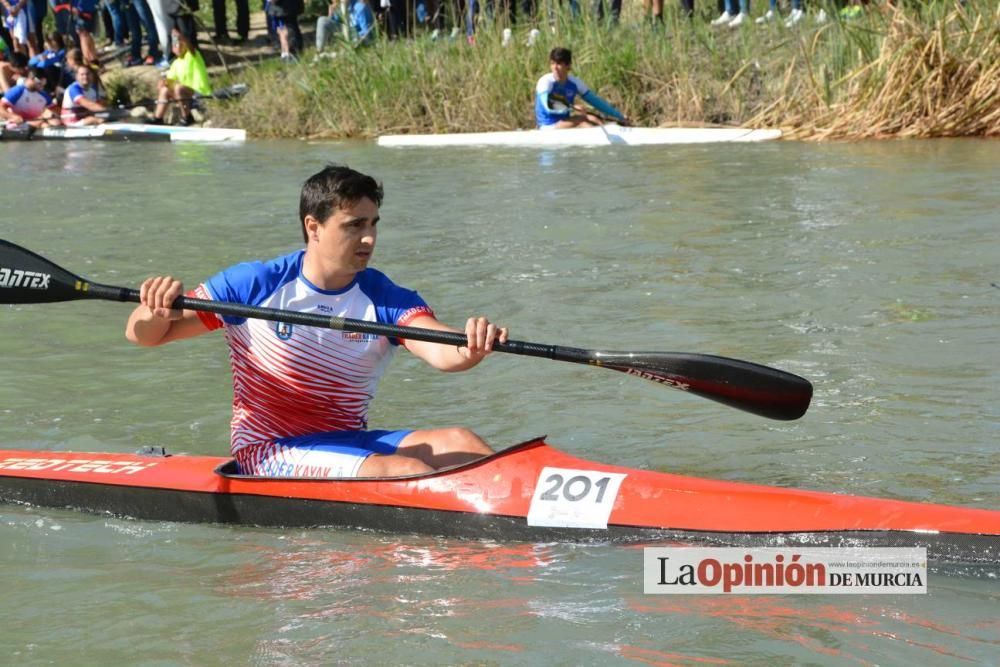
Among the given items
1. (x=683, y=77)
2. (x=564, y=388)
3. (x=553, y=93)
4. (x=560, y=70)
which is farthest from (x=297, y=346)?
(x=683, y=77)

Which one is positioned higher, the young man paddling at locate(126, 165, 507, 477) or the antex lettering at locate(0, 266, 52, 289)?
the antex lettering at locate(0, 266, 52, 289)

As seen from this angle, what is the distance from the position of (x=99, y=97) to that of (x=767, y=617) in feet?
54.8

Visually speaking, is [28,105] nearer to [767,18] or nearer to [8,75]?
[8,75]

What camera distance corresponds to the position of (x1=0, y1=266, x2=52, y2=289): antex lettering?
519 cm

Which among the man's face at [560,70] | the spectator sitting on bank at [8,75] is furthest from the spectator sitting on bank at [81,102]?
the man's face at [560,70]

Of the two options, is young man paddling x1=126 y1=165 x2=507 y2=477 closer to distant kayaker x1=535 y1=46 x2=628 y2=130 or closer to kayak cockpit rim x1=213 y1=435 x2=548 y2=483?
kayak cockpit rim x1=213 y1=435 x2=548 y2=483

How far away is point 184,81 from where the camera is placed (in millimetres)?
18078

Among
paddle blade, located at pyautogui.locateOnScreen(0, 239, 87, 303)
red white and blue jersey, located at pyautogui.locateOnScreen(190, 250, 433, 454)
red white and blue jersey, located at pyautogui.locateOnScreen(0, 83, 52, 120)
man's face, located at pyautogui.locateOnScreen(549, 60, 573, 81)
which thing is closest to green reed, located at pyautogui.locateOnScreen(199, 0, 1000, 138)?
man's face, located at pyautogui.locateOnScreen(549, 60, 573, 81)

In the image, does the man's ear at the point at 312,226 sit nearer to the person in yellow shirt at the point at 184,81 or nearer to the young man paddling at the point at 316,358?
the young man paddling at the point at 316,358

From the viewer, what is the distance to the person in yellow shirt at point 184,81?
699 inches

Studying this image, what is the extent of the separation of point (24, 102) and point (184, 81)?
8.01ft

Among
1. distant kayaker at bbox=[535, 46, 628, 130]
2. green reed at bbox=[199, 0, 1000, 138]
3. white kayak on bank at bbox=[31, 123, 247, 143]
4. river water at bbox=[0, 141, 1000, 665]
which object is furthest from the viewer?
white kayak on bank at bbox=[31, 123, 247, 143]

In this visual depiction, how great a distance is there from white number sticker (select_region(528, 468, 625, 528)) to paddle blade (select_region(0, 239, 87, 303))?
1949 millimetres

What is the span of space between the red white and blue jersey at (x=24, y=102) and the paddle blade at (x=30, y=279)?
14.6 meters
